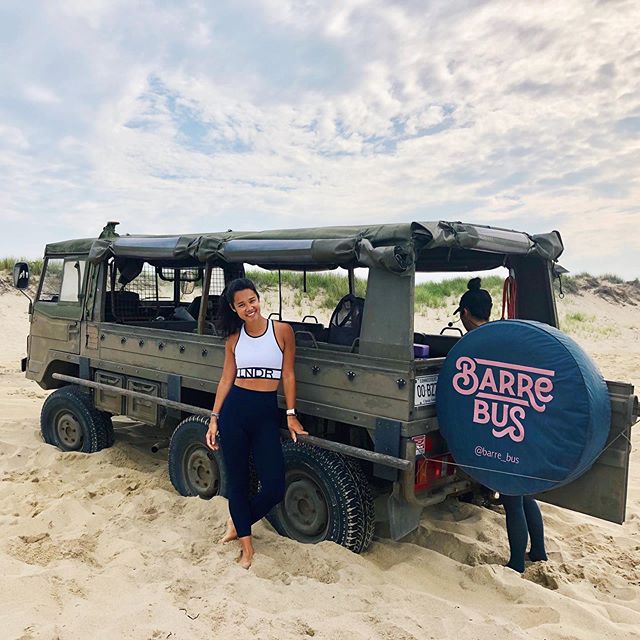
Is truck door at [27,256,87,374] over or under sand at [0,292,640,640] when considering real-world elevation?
over

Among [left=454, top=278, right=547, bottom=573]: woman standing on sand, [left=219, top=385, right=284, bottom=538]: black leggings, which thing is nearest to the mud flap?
[left=454, top=278, right=547, bottom=573]: woman standing on sand

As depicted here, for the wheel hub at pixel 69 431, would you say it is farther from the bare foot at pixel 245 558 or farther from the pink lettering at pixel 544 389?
the pink lettering at pixel 544 389

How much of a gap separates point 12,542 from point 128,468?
1.72 m

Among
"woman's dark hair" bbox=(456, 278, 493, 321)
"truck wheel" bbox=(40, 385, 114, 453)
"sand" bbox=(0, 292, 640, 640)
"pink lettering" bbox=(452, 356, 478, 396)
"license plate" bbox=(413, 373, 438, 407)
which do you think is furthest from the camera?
"truck wheel" bbox=(40, 385, 114, 453)

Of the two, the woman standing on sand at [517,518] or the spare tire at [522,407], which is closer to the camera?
the spare tire at [522,407]

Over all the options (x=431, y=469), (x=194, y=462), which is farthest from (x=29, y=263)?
(x=431, y=469)

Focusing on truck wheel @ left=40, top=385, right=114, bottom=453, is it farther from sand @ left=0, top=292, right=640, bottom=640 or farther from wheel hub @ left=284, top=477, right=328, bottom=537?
wheel hub @ left=284, top=477, right=328, bottom=537

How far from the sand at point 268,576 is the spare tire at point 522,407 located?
748 mm

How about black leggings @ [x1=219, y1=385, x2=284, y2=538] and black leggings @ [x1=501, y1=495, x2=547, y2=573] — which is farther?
black leggings @ [x1=501, y1=495, x2=547, y2=573]

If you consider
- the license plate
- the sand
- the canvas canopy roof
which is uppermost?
the canvas canopy roof

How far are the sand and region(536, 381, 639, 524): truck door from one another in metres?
0.55

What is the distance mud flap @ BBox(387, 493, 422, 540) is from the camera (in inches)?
155

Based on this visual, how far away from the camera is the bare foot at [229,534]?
4.11 m

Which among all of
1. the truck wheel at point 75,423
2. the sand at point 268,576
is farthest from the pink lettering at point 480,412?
the truck wheel at point 75,423
